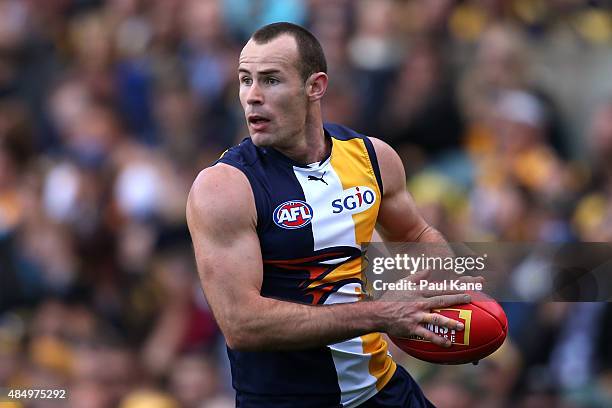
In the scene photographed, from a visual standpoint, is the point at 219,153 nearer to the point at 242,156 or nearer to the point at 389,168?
the point at 389,168

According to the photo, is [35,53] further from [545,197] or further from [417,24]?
[545,197]

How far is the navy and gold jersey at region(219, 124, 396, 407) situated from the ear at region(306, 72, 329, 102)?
0.95 ft

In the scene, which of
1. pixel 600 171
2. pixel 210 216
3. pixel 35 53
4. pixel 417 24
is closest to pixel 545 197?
pixel 600 171

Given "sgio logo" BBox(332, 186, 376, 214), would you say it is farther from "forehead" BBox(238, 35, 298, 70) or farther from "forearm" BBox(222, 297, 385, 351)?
"forehead" BBox(238, 35, 298, 70)

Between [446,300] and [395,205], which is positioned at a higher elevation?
[395,205]

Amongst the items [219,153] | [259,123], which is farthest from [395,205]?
[219,153]

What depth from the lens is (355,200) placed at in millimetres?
5230

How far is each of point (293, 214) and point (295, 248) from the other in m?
0.14

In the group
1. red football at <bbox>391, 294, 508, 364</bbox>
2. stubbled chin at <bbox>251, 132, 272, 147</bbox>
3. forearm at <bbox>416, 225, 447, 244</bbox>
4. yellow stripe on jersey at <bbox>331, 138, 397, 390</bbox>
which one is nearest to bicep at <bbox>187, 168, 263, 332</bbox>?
stubbled chin at <bbox>251, 132, 272, 147</bbox>

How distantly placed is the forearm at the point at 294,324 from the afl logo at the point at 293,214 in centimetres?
34

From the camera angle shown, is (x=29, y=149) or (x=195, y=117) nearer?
(x=195, y=117)

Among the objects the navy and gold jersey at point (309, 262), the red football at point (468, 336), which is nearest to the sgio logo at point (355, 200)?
the navy and gold jersey at point (309, 262)

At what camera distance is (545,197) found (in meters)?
8.43

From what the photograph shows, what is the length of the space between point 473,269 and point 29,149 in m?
6.81
